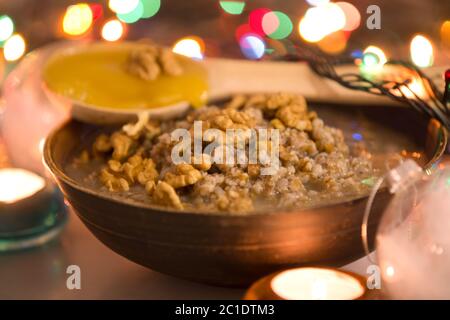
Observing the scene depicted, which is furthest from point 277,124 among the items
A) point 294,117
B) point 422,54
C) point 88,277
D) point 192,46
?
point 192,46

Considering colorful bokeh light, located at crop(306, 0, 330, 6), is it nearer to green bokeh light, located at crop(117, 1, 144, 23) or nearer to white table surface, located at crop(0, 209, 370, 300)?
green bokeh light, located at crop(117, 1, 144, 23)

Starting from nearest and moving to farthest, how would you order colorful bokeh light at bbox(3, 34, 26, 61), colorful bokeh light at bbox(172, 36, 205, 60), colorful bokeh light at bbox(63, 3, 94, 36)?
colorful bokeh light at bbox(172, 36, 205, 60) → colorful bokeh light at bbox(3, 34, 26, 61) → colorful bokeh light at bbox(63, 3, 94, 36)

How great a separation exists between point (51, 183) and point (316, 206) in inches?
14.4

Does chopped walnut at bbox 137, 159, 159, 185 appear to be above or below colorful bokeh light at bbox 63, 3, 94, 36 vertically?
below

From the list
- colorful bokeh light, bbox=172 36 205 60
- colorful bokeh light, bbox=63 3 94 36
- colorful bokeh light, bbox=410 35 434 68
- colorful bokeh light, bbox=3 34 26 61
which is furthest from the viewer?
colorful bokeh light, bbox=63 3 94 36

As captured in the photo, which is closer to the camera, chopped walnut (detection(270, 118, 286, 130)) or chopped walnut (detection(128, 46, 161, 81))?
chopped walnut (detection(270, 118, 286, 130))

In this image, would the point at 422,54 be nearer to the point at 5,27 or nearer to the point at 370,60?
the point at 370,60

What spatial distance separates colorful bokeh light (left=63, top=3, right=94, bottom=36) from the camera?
1.38m

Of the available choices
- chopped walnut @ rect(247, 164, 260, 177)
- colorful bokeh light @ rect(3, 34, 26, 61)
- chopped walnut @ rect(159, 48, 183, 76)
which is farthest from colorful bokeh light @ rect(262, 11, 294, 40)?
chopped walnut @ rect(247, 164, 260, 177)

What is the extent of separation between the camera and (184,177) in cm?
59

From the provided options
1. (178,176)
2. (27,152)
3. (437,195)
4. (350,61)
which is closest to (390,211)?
(437,195)

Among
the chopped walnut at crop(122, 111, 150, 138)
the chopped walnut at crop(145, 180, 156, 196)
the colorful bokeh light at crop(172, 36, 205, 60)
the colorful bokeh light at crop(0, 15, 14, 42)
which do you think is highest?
the colorful bokeh light at crop(0, 15, 14, 42)

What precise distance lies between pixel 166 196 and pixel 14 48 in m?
0.83

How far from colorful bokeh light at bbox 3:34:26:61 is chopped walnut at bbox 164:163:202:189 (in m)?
0.77
